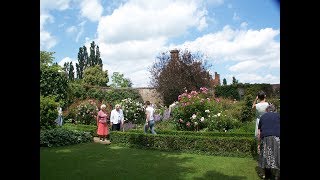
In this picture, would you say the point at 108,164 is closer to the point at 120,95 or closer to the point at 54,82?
the point at 54,82

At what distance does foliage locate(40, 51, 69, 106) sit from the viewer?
23.6 m

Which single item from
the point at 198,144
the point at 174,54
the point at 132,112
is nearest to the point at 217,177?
the point at 198,144

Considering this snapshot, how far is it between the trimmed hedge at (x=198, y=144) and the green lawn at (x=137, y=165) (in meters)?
0.56

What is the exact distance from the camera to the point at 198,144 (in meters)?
10.8

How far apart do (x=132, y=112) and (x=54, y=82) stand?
7591mm

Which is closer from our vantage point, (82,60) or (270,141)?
(270,141)

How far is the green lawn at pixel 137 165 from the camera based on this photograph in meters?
7.12

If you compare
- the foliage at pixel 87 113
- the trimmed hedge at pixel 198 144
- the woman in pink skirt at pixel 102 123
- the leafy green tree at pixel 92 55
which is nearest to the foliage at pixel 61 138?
the woman in pink skirt at pixel 102 123

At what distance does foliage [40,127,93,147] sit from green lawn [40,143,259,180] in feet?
3.28

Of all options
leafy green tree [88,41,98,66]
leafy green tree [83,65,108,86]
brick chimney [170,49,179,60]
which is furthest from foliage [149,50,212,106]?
leafy green tree [88,41,98,66]

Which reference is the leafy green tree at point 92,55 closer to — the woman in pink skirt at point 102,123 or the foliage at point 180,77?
the foliage at point 180,77
